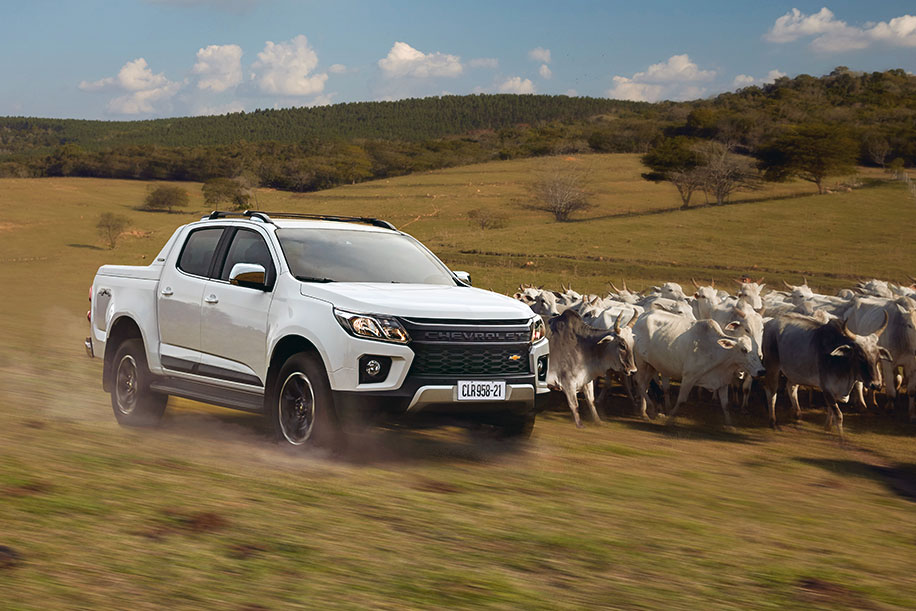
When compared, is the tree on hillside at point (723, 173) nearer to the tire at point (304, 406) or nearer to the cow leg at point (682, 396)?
→ the cow leg at point (682, 396)

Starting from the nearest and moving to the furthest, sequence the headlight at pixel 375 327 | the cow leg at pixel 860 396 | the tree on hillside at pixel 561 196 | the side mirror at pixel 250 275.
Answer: the headlight at pixel 375 327 < the side mirror at pixel 250 275 < the cow leg at pixel 860 396 < the tree on hillside at pixel 561 196

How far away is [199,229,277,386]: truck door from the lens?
808 cm

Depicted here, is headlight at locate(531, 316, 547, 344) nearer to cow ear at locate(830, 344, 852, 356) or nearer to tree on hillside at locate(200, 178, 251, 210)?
cow ear at locate(830, 344, 852, 356)

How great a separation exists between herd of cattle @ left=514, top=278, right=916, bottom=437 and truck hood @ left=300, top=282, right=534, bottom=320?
4.12 meters

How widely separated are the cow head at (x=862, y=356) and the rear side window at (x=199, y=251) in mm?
7570

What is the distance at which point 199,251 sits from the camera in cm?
923

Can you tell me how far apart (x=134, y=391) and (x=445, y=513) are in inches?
176

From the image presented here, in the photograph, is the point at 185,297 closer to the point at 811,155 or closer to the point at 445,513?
the point at 445,513

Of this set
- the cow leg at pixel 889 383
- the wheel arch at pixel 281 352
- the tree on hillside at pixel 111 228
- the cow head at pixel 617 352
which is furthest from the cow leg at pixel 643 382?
the tree on hillside at pixel 111 228

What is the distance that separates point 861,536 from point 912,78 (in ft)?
608

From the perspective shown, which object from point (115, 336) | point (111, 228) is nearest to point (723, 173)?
point (111, 228)

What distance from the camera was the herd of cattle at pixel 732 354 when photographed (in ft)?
40.0

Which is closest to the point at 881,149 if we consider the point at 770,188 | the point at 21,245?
the point at 770,188

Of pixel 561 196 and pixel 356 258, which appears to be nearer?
pixel 356 258
